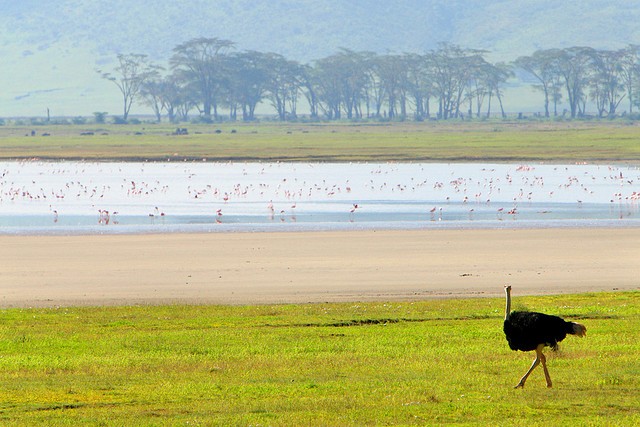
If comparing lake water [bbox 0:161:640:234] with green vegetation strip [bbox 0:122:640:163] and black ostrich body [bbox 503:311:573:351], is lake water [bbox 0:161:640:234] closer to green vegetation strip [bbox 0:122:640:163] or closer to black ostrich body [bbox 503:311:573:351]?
green vegetation strip [bbox 0:122:640:163]

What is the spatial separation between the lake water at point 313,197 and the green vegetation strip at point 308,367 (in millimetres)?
15193

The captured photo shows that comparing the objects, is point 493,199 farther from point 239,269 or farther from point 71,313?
point 71,313

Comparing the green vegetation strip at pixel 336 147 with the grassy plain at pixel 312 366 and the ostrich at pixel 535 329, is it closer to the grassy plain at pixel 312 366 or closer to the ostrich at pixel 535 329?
the grassy plain at pixel 312 366

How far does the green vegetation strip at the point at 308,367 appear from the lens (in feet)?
36.8

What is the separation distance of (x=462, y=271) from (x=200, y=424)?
13.9 m

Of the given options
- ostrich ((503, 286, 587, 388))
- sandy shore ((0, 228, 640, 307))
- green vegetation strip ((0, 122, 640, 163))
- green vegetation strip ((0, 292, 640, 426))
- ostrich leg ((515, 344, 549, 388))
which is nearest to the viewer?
green vegetation strip ((0, 292, 640, 426))

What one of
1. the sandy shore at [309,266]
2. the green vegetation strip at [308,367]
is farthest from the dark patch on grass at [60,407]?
the sandy shore at [309,266]

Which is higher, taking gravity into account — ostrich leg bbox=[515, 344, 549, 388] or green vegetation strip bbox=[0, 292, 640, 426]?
ostrich leg bbox=[515, 344, 549, 388]

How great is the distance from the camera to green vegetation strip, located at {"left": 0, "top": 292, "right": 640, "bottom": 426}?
11.2m

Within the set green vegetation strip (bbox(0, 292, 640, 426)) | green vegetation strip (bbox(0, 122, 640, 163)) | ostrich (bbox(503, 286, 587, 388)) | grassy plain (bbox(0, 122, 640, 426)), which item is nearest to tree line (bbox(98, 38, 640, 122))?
green vegetation strip (bbox(0, 122, 640, 163))

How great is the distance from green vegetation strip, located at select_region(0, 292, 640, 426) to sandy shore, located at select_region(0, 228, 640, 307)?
2148 mm

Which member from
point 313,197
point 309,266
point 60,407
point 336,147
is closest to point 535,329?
point 60,407

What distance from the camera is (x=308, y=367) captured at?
1369 centimetres

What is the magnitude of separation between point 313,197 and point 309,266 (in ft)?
67.1
